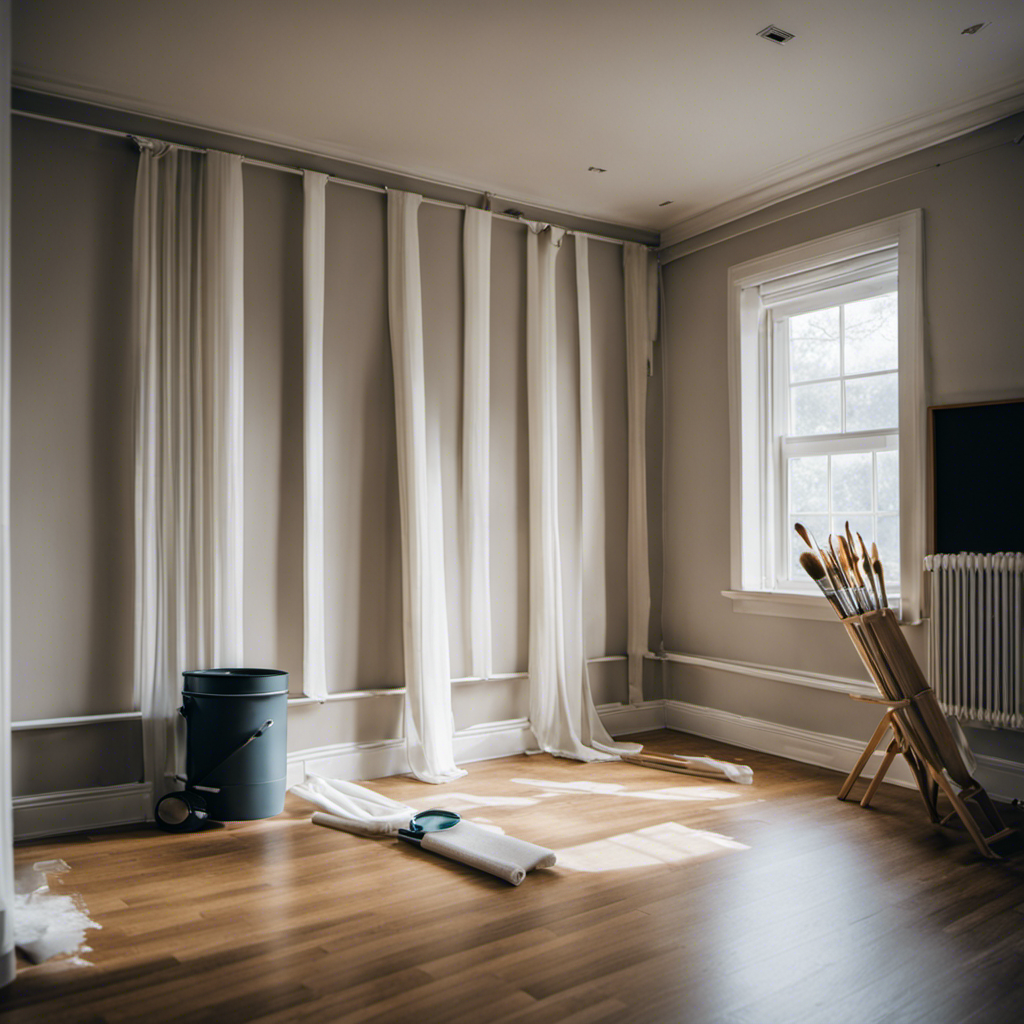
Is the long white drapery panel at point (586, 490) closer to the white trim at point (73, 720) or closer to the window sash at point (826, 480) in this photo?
the window sash at point (826, 480)

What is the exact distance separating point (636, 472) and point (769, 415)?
0.82 metres

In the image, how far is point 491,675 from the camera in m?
4.61

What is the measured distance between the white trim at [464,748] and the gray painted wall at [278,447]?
0.06 metres

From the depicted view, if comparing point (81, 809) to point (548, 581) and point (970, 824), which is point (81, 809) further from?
point (970, 824)

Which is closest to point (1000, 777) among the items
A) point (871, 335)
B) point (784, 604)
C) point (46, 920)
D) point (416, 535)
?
point (784, 604)

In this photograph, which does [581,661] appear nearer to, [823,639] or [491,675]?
[491,675]

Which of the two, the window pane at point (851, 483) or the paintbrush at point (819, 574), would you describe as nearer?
the paintbrush at point (819, 574)

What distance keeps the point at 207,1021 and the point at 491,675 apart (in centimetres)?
268

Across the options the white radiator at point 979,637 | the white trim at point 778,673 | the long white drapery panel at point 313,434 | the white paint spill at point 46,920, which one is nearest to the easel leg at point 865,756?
the white radiator at point 979,637

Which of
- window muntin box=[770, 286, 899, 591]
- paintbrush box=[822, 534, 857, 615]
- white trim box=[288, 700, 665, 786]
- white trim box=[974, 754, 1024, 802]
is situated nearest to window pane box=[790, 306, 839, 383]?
window muntin box=[770, 286, 899, 591]

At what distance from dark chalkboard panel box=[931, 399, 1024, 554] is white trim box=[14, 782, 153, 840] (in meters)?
3.55

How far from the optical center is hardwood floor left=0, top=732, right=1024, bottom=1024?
2098 millimetres

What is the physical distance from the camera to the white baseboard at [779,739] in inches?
164

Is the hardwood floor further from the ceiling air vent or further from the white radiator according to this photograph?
the ceiling air vent
